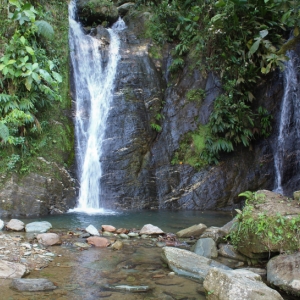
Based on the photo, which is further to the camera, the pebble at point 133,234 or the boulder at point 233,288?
the pebble at point 133,234

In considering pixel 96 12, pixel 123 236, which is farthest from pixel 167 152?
pixel 96 12

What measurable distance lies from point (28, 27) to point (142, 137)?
17.1 ft

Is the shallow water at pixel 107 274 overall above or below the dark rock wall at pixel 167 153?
below

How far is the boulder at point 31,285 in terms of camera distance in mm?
3684

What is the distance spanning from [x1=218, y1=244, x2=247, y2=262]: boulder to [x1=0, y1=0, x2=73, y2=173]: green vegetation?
6.15 m

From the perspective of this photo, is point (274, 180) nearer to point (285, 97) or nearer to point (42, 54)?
point (285, 97)

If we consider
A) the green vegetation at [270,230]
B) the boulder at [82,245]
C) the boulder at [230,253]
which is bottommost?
the boulder at [82,245]

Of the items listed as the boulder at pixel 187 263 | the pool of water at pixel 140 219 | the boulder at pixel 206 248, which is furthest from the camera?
the pool of water at pixel 140 219

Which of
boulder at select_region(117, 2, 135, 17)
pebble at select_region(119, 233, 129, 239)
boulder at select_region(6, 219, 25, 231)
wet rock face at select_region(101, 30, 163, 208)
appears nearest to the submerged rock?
pebble at select_region(119, 233, 129, 239)

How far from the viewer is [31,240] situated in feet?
19.0

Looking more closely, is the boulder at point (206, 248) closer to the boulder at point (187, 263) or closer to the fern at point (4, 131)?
the boulder at point (187, 263)

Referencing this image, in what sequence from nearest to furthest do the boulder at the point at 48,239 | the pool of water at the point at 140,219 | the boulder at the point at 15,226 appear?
the boulder at the point at 48,239
the boulder at the point at 15,226
the pool of water at the point at 140,219

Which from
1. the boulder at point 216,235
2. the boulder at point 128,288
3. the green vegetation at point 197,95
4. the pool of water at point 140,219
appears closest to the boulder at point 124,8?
the green vegetation at point 197,95

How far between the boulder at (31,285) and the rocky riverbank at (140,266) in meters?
0.01
